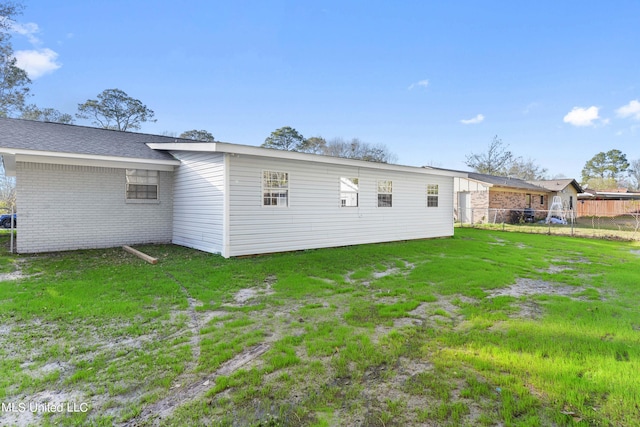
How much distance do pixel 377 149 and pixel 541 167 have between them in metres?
20.5

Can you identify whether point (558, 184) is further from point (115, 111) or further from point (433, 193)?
point (115, 111)

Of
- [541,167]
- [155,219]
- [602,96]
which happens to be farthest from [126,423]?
[541,167]

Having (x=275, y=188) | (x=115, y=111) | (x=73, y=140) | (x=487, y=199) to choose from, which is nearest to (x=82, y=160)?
(x=73, y=140)

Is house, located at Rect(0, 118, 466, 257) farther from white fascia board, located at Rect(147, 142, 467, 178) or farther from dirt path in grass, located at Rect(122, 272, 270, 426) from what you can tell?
dirt path in grass, located at Rect(122, 272, 270, 426)

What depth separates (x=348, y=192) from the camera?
10289 millimetres

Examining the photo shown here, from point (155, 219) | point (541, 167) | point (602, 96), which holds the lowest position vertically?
point (155, 219)

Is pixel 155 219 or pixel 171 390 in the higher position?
pixel 155 219

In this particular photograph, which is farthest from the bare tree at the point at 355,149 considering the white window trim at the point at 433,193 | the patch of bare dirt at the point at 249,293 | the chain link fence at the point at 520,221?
the patch of bare dirt at the point at 249,293

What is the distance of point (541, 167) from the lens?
129 ft

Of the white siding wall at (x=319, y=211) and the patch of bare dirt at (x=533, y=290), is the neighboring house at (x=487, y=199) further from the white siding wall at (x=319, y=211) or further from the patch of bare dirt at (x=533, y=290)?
the patch of bare dirt at (x=533, y=290)

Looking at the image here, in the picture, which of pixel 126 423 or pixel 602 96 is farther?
pixel 602 96

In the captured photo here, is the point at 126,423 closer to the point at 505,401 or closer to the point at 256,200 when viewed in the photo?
the point at 505,401

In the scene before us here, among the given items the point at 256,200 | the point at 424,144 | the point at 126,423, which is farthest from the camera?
the point at 424,144

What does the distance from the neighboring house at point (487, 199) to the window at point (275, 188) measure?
587 inches
